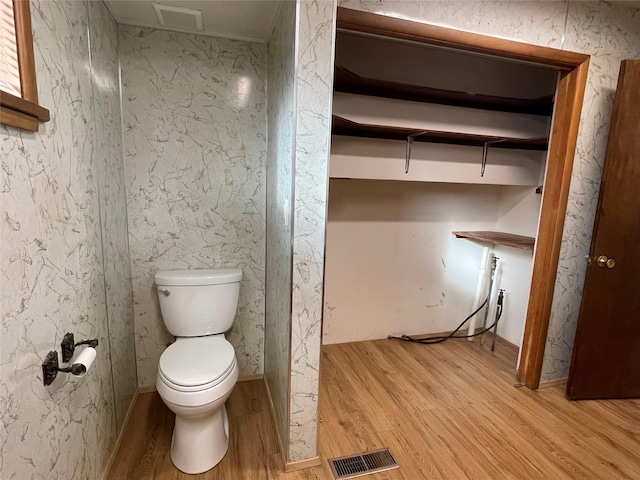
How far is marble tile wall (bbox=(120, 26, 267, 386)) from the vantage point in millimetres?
1837

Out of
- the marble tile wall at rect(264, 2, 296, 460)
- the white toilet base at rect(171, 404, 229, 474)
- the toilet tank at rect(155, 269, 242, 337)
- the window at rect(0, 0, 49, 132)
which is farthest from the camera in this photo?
the toilet tank at rect(155, 269, 242, 337)

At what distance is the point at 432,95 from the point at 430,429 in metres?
2.02

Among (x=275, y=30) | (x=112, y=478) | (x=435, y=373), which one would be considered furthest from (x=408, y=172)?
(x=112, y=478)

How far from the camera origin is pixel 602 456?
5.42 feet

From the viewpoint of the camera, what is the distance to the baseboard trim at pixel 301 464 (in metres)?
1.53

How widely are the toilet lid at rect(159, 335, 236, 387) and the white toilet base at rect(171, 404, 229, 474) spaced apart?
0.19m

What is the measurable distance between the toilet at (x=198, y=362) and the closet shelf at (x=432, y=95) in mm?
1295

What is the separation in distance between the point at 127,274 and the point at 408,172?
185 centimetres

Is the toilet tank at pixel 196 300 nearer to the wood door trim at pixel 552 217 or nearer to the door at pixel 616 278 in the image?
the wood door trim at pixel 552 217

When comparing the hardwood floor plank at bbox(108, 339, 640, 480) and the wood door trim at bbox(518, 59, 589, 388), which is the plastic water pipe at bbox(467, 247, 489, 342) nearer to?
the hardwood floor plank at bbox(108, 339, 640, 480)

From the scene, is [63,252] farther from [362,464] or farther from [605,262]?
[605,262]

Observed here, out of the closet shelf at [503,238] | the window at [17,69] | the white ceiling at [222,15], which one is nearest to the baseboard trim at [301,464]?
the window at [17,69]

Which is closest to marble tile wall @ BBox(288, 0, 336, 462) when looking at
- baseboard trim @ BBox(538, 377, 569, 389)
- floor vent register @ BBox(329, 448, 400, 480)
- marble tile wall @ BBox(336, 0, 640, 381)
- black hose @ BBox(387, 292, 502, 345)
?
floor vent register @ BBox(329, 448, 400, 480)

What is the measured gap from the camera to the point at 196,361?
1.58m
